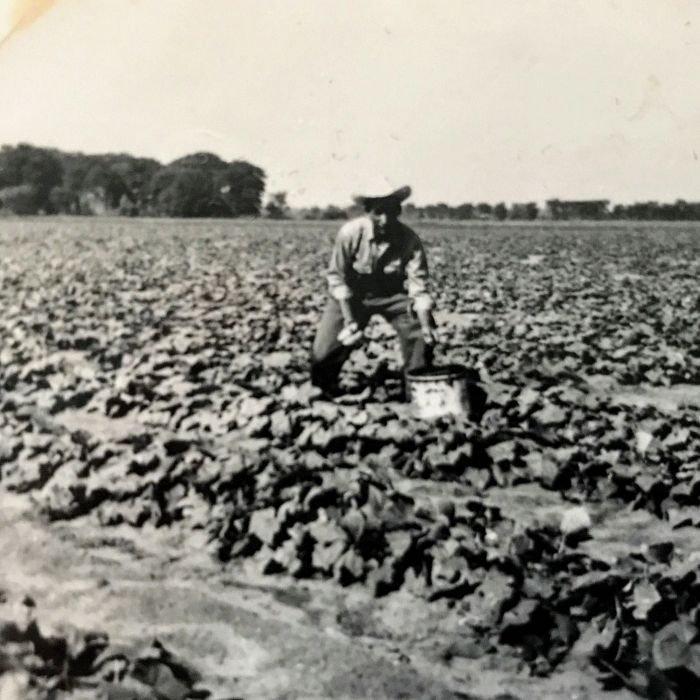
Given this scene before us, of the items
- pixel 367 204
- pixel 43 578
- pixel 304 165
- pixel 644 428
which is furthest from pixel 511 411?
pixel 43 578

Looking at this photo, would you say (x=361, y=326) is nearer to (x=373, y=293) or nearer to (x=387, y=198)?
(x=373, y=293)

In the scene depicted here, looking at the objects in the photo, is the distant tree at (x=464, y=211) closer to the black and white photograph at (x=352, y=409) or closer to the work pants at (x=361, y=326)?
the black and white photograph at (x=352, y=409)

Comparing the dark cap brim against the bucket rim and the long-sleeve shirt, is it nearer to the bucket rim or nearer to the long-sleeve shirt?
the long-sleeve shirt

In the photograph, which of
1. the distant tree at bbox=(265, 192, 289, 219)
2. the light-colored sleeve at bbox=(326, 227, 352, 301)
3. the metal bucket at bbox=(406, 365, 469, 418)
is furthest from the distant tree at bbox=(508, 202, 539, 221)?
the distant tree at bbox=(265, 192, 289, 219)

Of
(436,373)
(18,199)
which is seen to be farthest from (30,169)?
(436,373)

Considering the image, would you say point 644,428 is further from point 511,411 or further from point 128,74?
point 128,74

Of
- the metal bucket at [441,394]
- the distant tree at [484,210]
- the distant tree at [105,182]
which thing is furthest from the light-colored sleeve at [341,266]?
the distant tree at [105,182]
